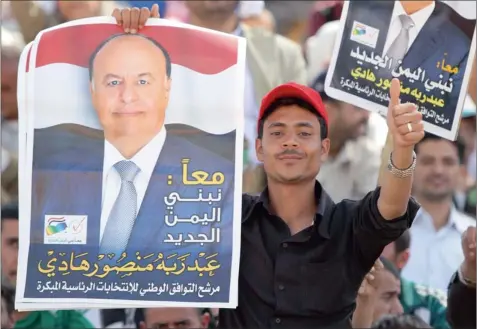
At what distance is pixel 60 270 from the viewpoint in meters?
3.59

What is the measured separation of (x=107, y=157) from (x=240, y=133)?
17.0 inches

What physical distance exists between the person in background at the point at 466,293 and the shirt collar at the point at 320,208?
700 mm

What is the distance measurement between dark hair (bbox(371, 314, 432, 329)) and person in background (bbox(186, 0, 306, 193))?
38.8 inches

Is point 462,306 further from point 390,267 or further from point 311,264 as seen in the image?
point 390,267

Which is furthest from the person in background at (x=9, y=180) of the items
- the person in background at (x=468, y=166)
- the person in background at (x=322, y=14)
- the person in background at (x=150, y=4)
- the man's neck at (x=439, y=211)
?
the person in background at (x=468, y=166)

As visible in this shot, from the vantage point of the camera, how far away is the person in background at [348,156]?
527cm

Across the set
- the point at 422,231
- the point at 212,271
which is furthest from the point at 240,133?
the point at 422,231

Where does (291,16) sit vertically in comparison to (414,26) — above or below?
below

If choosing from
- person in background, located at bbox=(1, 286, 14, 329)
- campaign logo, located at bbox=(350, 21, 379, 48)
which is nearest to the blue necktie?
campaign logo, located at bbox=(350, 21, 379, 48)

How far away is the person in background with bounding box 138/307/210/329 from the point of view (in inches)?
203

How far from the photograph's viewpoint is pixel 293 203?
11.9 feet

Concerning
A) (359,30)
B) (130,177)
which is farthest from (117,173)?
(359,30)

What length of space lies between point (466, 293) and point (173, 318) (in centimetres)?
160

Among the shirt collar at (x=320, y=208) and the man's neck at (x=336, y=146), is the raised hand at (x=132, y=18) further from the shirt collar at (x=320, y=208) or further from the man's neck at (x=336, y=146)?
the man's neck at (x=336, y=146)
